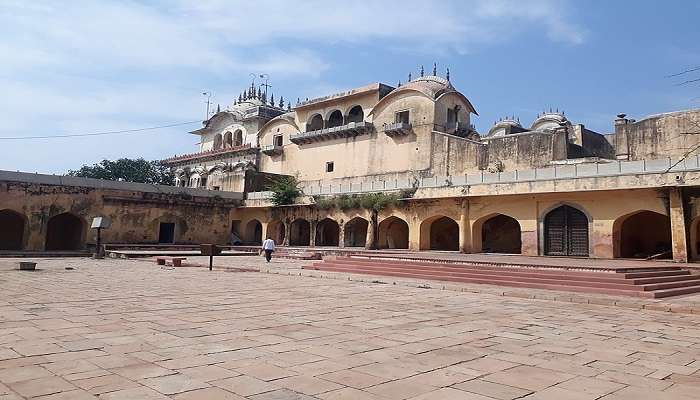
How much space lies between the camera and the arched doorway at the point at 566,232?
54.6ft

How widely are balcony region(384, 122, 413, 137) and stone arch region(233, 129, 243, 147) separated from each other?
51.7 feet

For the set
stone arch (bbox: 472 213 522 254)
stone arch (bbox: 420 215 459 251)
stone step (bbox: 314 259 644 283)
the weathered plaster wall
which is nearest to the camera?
stone step (bbox: 314 259 644 283)

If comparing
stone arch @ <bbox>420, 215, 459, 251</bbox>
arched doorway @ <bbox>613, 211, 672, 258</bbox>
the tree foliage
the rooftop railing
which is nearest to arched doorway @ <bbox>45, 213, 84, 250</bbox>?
the tree foliage

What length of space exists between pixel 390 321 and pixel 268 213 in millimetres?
22425

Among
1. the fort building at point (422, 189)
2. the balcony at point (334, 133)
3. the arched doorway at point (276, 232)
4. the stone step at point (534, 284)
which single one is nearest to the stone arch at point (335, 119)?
the fort building at point (422, 189)

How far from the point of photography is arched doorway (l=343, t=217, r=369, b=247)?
25.2 meters

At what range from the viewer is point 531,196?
57.1ft

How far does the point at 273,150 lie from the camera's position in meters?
34.6

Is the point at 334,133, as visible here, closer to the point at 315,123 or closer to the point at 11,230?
the point at 315,123

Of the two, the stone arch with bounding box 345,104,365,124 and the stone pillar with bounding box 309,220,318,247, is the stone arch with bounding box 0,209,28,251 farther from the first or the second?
the stone arch with bounding box 345,104,365,124

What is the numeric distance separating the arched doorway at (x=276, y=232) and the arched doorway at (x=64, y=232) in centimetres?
926

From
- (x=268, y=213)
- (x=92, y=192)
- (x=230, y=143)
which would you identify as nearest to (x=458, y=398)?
(x=92, y=192)

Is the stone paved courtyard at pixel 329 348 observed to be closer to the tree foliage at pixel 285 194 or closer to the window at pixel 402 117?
the tree foliage at pixel 285 194

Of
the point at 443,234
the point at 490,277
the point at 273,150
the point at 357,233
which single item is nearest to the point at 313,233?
the point at 357,233
